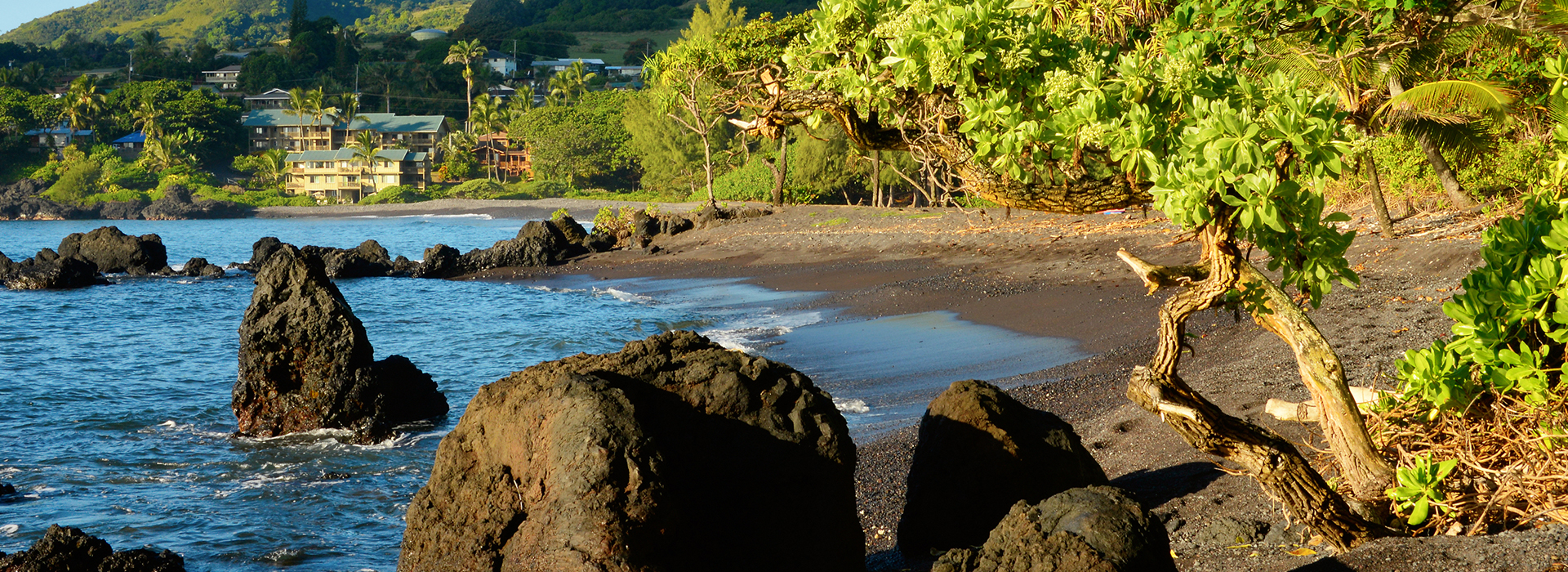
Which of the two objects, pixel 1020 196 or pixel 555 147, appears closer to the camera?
pixel 1020 196

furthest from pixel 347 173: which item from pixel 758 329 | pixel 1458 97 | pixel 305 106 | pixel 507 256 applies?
pixel 1458 97

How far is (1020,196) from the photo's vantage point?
4266mm

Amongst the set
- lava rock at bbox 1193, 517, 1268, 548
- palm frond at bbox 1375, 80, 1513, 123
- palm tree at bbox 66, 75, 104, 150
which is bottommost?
lava rock at bbox 1193, 517, 1268, 548

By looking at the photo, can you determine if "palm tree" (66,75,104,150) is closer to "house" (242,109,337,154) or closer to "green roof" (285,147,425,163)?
"house" (242,109,337,154)

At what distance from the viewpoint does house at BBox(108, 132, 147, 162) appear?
292 feet

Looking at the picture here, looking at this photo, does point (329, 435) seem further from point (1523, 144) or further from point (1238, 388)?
point (1523, 144)

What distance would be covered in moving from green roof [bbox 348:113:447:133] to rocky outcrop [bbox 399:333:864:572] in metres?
96.0

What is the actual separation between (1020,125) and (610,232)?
1359 inches

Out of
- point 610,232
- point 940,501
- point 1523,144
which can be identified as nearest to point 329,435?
point 940,501

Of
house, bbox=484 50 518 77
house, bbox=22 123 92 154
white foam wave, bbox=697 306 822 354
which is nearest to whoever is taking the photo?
white foam wave, bbox=697 306 822 354

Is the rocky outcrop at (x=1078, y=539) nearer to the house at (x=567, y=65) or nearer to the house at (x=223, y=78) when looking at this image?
the house at (x=223, y=78)

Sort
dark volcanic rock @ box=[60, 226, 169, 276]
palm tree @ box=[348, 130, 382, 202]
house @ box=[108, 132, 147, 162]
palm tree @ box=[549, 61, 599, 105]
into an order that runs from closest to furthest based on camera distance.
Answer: dark volcanic rock @ box=[60, 226, 169, 276] → palm tree @ box=[348, 130, 382, 202] → house @ box=[108, 132, 147, 162] → palm tree @ box=[549, 61, 599, 105]

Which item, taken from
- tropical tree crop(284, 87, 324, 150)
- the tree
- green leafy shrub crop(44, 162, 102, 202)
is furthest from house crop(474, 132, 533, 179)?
the tree

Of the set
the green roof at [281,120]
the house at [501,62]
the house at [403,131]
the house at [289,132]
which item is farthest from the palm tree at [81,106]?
the house at [501,62]
